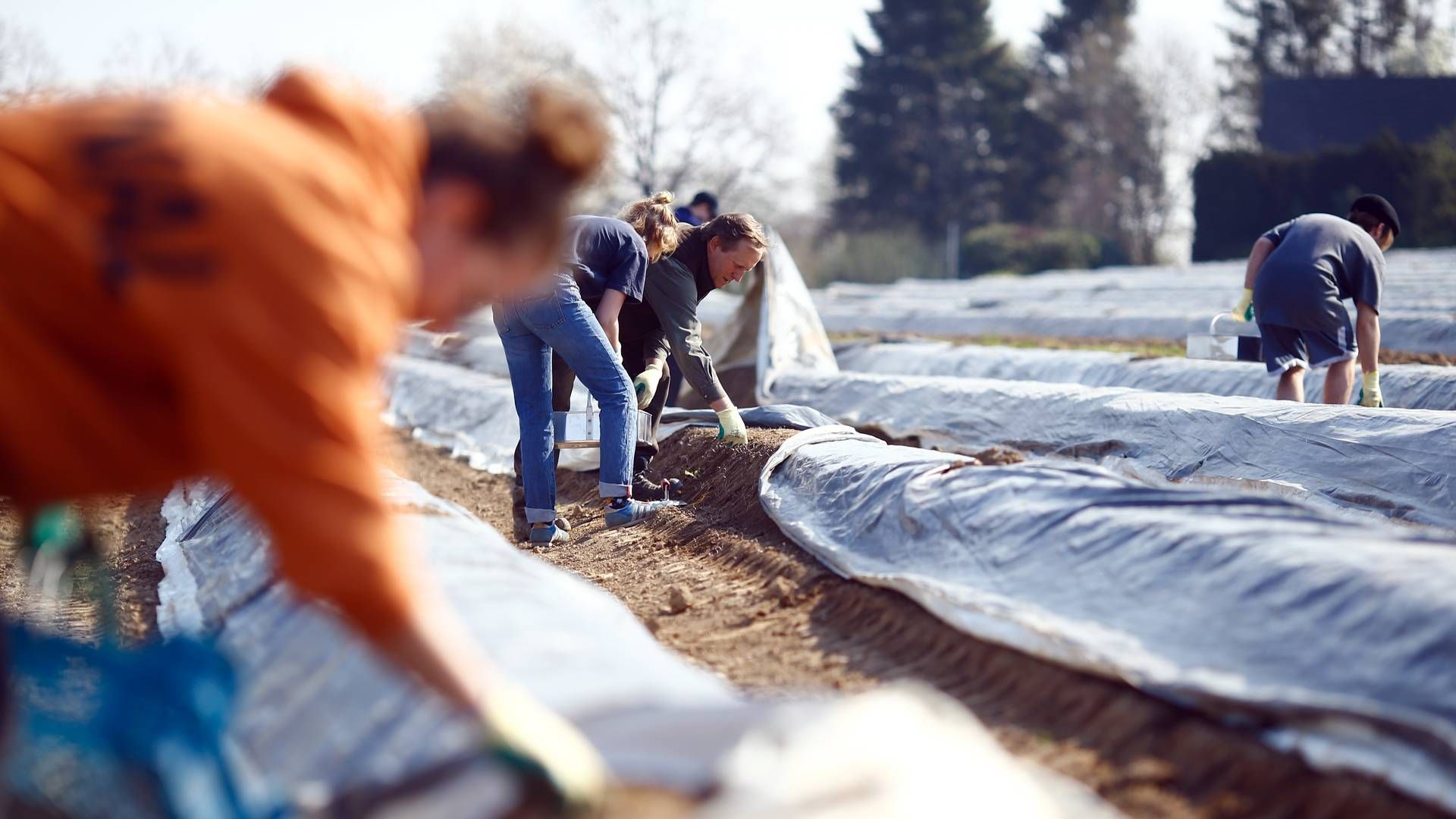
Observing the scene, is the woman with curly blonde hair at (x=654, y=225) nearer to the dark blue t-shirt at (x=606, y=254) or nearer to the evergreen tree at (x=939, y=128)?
the dark blue t-shirt at (x=606, y=254)

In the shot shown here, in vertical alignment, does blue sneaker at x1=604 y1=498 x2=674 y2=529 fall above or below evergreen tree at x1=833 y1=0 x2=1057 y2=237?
below

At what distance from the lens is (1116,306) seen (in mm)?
16594

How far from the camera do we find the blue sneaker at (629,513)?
199 inches

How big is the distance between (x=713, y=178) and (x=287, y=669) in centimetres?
3317

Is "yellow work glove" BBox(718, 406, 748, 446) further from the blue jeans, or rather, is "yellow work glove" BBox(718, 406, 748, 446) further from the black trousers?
the blue jeans

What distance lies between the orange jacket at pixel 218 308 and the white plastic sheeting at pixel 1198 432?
433 cm

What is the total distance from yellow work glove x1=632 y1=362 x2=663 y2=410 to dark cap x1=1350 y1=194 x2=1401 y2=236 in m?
3.80

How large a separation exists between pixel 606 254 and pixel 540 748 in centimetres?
354

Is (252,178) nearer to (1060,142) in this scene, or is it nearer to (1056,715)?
(1056,715)

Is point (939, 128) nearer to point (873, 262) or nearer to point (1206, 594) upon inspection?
point (873, 262)

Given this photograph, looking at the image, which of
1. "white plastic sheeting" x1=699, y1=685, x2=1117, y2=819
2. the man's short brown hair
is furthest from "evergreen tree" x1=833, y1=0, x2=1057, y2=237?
"white plastic sheeting" x1=699, y1=685, x2=1117, y2=819

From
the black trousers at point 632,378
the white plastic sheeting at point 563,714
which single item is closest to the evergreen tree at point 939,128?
the black trousers at point 632,378

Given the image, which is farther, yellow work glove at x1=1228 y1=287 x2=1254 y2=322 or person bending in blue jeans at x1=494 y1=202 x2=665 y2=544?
yellow work glove at x1=1228 y1=287 x2=1254 y2=322

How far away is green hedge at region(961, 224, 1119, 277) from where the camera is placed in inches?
1172
